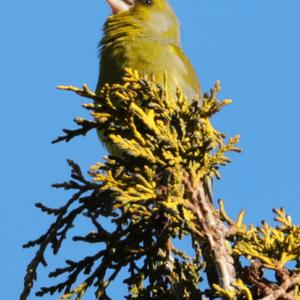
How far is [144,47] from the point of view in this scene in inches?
207

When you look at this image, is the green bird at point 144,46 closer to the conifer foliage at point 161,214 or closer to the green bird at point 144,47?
the green bird at point 144,47

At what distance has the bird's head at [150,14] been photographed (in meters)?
5.69

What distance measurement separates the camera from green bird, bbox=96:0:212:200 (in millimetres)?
5070

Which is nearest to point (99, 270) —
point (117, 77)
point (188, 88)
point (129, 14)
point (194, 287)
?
point (194, 287)

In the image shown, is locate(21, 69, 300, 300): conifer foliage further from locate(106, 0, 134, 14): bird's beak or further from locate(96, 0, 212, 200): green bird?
locate(106, 0, 134, 14): bird's beak

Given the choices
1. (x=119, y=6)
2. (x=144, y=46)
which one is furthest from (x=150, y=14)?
(x=144, y=46)

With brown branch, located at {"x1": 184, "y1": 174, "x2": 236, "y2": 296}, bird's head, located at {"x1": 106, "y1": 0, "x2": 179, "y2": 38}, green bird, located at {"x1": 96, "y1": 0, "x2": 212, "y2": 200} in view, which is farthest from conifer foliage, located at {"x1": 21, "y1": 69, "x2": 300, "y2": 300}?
bird's head, located at {"x1": 106, "y1": 0, "x2": 179, "y2": 38}

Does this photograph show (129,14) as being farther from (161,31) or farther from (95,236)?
(95,236)

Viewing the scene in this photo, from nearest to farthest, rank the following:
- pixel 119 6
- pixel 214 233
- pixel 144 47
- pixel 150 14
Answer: pixel 214 233, pixel 144 47, pixel 119 6, pixel 150 14

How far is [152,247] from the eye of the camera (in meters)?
3.01

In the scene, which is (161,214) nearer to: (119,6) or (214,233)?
(214,233)

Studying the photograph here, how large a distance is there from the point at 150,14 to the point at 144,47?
0.74m

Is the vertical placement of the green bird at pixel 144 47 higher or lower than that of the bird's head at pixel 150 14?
lower

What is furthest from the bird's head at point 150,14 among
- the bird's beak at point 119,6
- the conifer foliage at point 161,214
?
the conifer foliage at point 161,214
